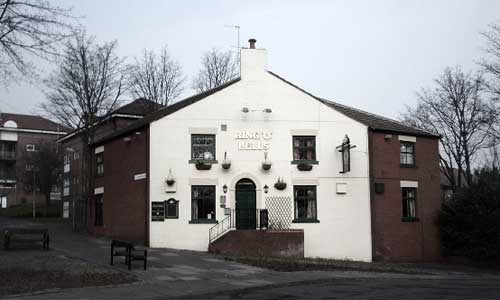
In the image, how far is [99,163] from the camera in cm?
3106

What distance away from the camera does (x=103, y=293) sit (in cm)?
1327

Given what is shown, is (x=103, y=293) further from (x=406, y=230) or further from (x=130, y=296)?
(x=406, y=230)

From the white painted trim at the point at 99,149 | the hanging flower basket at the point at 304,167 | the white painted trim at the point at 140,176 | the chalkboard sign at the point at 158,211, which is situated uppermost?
the white painted trim at the point at 99,149

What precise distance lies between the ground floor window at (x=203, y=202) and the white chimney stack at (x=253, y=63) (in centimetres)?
568

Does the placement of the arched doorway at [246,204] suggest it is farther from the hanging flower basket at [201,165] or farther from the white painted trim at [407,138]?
the white painted trim at [407,138]

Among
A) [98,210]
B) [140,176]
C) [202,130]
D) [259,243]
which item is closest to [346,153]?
[259,243]

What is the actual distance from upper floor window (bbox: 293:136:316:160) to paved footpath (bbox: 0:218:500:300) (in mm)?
6888

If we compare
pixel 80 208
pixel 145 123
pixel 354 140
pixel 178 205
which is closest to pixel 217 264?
pixel 178 205

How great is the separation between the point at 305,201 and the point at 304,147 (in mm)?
2616

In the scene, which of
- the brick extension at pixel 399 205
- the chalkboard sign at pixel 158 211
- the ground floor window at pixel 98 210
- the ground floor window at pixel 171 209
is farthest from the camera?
the ground floor window at pixel 98 210

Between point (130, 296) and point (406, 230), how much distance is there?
18.1 metres

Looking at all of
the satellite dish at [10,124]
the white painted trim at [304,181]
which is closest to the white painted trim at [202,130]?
the white painted trim at [304,181]

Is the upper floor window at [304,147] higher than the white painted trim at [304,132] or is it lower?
lower

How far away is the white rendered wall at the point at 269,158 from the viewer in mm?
25234
